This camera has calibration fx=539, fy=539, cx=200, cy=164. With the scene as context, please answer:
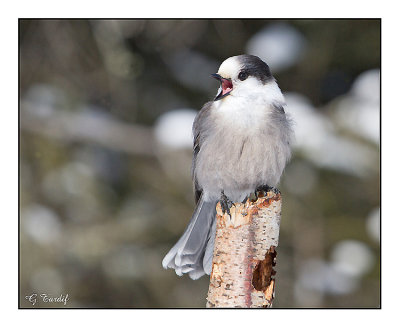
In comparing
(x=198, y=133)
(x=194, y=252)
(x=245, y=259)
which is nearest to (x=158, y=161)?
(x=198, y=133)

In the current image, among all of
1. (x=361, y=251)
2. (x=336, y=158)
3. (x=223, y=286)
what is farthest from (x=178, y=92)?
(x=223, y=286)

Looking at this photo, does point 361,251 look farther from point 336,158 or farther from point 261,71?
point 261,71

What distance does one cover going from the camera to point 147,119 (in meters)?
3.54

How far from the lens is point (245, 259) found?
4.92 feet

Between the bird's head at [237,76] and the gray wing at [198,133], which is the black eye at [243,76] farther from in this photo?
the gray wing at [198,133]

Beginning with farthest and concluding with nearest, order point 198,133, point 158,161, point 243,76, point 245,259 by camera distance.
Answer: point 158,161
point 198,133
point 243,76
point 245,259

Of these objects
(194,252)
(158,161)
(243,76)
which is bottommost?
(194,252)

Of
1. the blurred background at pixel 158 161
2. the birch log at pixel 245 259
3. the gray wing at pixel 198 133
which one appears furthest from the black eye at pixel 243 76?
the blurred background at pixel 158 161

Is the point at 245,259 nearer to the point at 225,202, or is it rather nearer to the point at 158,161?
the point at 225,202

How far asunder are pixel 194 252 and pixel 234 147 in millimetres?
411

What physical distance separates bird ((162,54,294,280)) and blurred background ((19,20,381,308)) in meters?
0.99

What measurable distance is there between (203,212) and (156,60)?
5.19 ft

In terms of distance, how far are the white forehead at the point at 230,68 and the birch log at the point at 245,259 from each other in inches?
21.9

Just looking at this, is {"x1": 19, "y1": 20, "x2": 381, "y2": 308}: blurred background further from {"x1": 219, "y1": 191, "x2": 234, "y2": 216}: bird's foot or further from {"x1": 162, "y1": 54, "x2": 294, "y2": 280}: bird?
{"x1": 219, "y1": 191, "x2": 234, "y2": 216}: bird's foot
